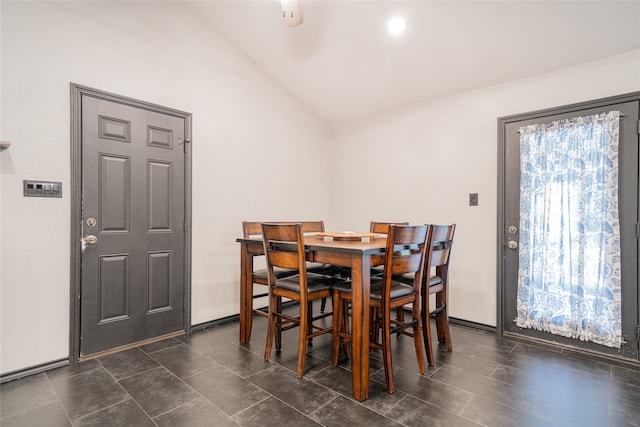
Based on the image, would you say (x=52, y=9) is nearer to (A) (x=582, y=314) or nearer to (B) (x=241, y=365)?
(B) (x=241, y=365)

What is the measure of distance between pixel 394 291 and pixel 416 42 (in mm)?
2226

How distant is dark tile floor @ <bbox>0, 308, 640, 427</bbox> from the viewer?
181 centimetres

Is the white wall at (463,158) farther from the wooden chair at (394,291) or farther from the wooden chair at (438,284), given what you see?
the wooden chair at (394,291)

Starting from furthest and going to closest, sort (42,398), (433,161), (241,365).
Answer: (433,161), (241,365), (42,398)

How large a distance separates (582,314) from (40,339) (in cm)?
413

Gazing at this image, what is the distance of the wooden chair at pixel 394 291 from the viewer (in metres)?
2.09

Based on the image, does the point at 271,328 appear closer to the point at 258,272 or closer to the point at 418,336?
the point at 258,272

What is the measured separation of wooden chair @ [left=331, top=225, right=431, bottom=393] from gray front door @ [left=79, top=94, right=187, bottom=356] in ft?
5.36

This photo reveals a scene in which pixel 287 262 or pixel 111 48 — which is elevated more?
pixel 111 48

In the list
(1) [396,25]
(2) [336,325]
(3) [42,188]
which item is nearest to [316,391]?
(2) [336,325]

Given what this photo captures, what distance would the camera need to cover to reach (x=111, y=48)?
8.86ft

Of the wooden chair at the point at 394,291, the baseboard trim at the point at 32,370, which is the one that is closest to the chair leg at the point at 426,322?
the wooden chair at the point at 394,291

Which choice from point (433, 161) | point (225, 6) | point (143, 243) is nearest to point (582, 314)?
point (433, 161)

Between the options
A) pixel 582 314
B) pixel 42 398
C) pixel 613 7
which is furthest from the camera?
pixel 582 314
